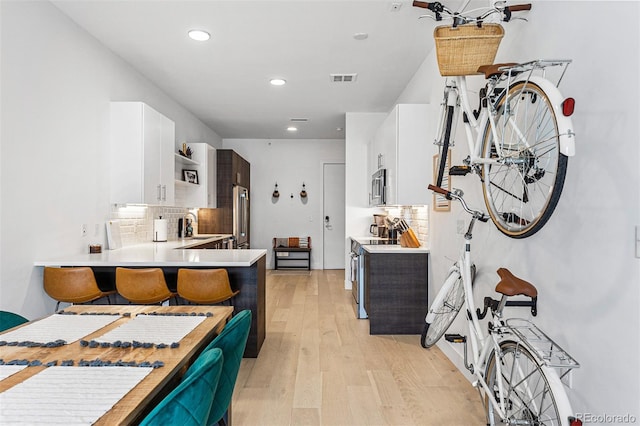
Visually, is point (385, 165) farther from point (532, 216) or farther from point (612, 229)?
point (612, 229)

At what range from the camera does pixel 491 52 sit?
2.07m

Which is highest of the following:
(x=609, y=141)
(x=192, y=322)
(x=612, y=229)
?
(x=609, y=141)

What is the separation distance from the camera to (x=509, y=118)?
1800mm

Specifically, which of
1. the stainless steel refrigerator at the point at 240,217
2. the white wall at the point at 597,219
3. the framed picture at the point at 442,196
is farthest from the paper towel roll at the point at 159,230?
the white wall at the point at 597,219

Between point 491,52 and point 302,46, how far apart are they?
6.88 feet

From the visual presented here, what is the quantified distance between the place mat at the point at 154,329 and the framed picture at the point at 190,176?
4.36 m

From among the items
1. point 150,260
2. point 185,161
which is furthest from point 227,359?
point 185,161

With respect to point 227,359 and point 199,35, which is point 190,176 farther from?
point 227,359

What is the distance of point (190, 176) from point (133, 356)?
16.1 feet

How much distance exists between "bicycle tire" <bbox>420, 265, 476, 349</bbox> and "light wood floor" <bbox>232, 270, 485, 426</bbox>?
412 mm

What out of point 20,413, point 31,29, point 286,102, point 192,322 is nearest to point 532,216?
point 192,322

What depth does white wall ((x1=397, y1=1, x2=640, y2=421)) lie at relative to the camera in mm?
1386

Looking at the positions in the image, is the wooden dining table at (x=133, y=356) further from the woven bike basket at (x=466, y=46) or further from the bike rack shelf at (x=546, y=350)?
the woven bike basket at (x=466, y=46)

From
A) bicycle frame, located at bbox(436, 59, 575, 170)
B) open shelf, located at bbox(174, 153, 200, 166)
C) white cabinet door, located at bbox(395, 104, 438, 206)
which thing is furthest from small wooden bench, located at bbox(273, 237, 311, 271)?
bicycle frame, located at bbox(436, 59, 575, 170)
